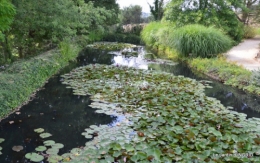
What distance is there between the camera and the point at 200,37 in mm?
10500

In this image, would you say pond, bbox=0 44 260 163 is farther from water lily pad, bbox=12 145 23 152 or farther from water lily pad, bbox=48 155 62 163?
water lily pad, bbox=48 155 62 163

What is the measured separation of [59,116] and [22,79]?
1.49m

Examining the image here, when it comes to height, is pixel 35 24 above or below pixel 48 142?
above

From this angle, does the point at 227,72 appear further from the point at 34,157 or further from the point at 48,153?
the point at 34,157

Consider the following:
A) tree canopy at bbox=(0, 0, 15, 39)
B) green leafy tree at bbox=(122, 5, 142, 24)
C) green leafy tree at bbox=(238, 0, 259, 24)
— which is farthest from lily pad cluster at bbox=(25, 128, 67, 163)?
green leafy tree at bbox=(122, 5, 142, 24)

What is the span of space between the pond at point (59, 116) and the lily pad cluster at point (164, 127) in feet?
0.84

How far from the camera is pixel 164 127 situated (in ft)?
13.8

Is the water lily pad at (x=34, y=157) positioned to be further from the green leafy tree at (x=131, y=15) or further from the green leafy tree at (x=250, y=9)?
the green leafy tree at (x=131, y=15)

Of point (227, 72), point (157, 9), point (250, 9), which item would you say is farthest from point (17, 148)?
point (157, 9)

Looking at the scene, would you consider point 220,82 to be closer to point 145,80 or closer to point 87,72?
point 145,80

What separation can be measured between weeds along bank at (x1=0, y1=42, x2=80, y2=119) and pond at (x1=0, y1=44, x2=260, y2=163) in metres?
0.18

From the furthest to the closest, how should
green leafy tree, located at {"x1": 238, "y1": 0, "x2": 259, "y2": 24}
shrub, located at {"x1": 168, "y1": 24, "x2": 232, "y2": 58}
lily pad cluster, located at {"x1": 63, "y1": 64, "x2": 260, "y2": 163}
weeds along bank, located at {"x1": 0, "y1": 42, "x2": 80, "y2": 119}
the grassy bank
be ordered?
green leafy tree, located at {"x1": 238, "y1": 0, "x2": 259, "y2": 24}, shrub, located at {"x1": 168, "y1": 24, "x2": 232, "y2": 58}, the grassy bank, weeds along bank, located at {"x1": 0, "y1": 42, "x2": 80, "y2": 119}, lily pad cluster, located at {"x1": 63, "y1": 64, "x2": 260, "y2": 163}

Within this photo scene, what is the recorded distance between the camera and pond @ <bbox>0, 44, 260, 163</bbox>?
3867 millimetres

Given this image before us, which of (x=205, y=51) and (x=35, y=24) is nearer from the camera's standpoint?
(x=35, y=24)
